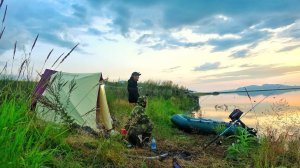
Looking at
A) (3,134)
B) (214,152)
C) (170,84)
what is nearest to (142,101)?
(214,152)

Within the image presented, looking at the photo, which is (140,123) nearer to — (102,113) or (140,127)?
(140,127)

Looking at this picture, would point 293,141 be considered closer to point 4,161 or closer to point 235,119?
point 235,119

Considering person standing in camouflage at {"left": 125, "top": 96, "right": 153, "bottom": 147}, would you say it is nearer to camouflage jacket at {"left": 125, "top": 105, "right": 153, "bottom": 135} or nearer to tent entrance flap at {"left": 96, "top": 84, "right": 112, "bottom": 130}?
camouflage jacket at {"left": 125, "top": 105, "right": 153, "bottom": 135}

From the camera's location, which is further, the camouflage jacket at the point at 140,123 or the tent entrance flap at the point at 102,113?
the tent entrance flap at the point at 102,113

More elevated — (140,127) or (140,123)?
(140,123)

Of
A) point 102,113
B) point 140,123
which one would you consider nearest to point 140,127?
point 140,123

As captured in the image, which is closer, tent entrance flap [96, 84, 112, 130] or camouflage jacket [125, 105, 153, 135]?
camouflage jacket [125, 105, 153, 135]

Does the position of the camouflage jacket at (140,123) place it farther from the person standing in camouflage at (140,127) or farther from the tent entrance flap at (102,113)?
the tent entrance flap at (102,113)

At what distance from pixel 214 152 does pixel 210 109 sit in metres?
12.2

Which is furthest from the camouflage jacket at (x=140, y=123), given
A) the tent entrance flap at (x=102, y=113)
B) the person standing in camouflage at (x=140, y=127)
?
the tent entrance flap at (x=102, y=113)

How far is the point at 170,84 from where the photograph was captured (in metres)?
31.9

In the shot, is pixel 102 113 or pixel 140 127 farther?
pixel 102 113

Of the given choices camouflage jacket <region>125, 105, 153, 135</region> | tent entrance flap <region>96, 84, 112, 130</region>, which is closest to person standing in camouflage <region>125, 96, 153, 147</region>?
camouflage jacket <region>125, 105, 153, 135</region>

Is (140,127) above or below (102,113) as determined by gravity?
below
